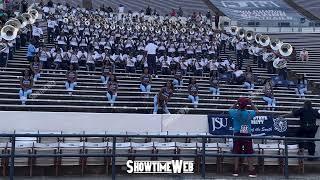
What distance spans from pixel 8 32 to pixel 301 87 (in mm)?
10510

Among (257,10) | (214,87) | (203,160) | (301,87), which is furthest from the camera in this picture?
(257,10)

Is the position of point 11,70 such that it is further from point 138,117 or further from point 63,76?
point 138,117

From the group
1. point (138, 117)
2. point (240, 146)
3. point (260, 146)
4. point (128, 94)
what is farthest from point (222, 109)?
point (240, 146)

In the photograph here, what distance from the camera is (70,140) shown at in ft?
→ 38.3

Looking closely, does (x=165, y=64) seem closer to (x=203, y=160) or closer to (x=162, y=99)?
(x=162, y=99)

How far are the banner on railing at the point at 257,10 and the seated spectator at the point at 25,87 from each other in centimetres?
2283

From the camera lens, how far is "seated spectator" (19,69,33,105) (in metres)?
16.4

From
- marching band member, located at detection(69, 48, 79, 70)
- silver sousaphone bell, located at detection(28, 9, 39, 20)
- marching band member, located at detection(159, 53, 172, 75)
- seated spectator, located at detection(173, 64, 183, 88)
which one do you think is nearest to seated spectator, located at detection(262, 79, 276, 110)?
seated spectator, located at detection(173, 64, 183, 88)

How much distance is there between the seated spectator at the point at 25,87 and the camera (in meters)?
16.4

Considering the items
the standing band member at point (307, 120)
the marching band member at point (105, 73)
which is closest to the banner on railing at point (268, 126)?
the standing band member at point (307, 120)

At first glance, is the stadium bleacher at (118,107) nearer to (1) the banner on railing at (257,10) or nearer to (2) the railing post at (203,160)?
(2) the railing post at (203,160)

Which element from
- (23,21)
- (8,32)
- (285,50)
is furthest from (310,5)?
(8,32)

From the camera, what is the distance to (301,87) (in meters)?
21.7

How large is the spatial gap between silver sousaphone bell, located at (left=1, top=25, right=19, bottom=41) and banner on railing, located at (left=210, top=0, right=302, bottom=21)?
20.2 metres
